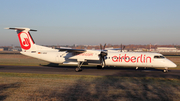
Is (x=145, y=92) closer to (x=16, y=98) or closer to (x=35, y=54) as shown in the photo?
(x=16, y=98)

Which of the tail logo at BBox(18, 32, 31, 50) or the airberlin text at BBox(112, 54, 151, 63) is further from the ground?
the tail logo at BBox(18, 32, 31, 50)

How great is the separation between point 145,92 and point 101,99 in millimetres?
3879

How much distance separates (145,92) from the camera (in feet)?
40.6

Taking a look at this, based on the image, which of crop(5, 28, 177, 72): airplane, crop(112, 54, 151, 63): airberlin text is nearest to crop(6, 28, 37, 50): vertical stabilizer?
crop(5, 28, 177, 72): airplane

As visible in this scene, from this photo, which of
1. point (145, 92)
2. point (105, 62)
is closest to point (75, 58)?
point (105, 62)

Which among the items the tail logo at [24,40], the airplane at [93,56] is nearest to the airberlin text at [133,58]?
the airplane at [93,56]

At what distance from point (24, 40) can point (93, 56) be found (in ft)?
37.7

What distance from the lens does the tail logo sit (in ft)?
86.6

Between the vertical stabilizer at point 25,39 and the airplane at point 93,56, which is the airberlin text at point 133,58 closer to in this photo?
the airplane at point 93,56

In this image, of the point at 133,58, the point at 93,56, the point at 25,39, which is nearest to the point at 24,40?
the point at 25,39

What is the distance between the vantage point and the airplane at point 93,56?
935 inches

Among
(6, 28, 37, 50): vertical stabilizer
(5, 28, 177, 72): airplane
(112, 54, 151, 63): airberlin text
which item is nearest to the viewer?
(5, 28, 177, 72): airplane

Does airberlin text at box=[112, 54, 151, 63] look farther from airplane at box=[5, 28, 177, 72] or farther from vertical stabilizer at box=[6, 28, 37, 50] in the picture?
vertical stabilizer at box=[6, 28, 37, 50]

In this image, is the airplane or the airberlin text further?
the airberlin text
